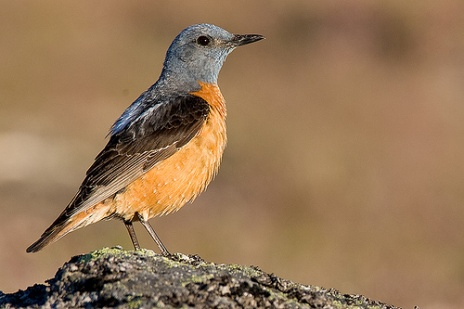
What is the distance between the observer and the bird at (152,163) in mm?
10086

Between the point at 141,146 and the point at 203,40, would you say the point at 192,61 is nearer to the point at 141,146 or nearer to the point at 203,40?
the point at 203,40

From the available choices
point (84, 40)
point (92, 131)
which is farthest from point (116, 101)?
point (84, 40)

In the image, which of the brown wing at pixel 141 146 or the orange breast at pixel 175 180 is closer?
the brown wing at pixel 141 146

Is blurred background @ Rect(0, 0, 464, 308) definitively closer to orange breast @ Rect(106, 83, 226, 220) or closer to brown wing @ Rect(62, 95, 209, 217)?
brown wing @ Rect(62, 95, 209, 217)

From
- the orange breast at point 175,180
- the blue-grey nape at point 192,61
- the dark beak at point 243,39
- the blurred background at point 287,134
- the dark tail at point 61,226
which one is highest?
the blurred background at point 287,134

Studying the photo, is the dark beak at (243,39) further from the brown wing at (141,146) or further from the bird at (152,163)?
the brown wing at (141,146)

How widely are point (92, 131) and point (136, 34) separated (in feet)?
42.9

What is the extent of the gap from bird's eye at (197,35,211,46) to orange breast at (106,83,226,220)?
5.63ft

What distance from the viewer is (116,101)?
89.7 ft

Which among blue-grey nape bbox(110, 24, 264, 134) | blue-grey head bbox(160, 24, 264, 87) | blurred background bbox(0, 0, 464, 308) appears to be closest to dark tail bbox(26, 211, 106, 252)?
blue-grey nape bbox(110, 24, 264, 134)

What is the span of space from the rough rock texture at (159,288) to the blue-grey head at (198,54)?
13.6 feet

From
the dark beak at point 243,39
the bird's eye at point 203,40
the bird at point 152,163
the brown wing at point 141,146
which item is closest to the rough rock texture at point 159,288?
the bird at point 152,163

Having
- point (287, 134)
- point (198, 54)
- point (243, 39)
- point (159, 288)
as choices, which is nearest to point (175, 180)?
point (198, 54)

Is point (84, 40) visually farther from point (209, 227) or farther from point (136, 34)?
point (209, 227)
